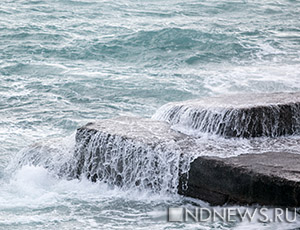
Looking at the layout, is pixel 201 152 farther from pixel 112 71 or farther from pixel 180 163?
pixel 112 71

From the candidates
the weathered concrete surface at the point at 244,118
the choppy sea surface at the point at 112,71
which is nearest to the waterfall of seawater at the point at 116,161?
the choppy sea surface at the point at 112,71

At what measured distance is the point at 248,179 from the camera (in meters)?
5.68

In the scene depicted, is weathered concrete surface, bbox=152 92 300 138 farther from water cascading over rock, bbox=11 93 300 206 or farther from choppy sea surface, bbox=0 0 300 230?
choppy sea surface, bbox=0 0 300 230

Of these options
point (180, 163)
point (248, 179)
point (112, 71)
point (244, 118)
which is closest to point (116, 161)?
point (180, 163)

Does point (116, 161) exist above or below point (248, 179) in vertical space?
below

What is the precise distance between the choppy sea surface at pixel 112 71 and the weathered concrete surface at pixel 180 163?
7.6 inches

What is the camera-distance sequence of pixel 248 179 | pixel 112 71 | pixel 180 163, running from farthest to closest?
pixel 112 71 → pixel 180 163 → pixel 248 179

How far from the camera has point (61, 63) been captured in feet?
43.1

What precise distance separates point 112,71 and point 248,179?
716cm

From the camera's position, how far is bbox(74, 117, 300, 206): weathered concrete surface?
5.61 m

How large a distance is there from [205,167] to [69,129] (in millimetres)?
3532

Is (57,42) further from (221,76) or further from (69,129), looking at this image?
(69,129)

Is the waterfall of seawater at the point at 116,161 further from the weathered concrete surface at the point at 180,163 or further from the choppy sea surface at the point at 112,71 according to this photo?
the choppy sea surface at the point at 112,71

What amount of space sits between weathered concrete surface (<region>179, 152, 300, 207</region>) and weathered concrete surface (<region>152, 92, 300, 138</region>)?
0.64m
